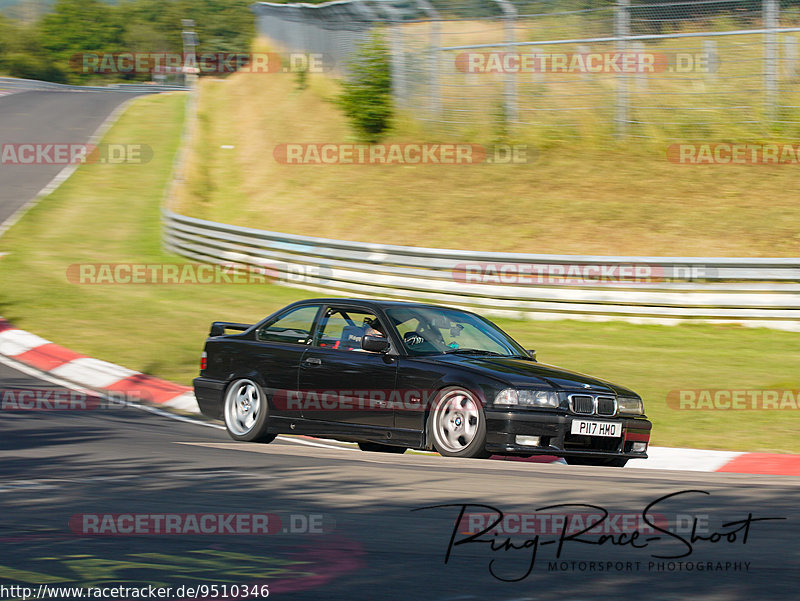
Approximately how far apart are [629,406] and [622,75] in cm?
1384

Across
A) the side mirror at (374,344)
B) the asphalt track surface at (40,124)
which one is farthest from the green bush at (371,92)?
the side mirror at (374,344)

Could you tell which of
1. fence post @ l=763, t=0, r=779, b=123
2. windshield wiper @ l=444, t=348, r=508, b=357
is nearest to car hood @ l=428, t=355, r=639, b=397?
windshield wiper @ l=444, t=348, r=508, b=357

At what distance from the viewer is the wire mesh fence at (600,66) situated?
64.1 ft

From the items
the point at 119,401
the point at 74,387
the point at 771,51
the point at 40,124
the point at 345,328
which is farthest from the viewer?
the point at 40,124

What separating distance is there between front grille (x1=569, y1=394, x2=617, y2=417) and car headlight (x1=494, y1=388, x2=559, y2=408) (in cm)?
16

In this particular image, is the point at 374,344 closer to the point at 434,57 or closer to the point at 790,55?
the point at 790,55

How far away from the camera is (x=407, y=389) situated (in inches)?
326

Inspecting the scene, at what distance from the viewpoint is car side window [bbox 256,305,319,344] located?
367 inches

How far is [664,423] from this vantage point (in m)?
10.2

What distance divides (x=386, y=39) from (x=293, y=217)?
5.58 m

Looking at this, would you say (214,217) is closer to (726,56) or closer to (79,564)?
(726,56)

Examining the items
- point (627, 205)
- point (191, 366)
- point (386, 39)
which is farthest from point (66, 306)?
point (386, 39)

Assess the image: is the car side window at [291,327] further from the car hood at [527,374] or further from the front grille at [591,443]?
the front grille at [591,443]

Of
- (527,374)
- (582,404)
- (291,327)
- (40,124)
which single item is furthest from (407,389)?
(40,124)
